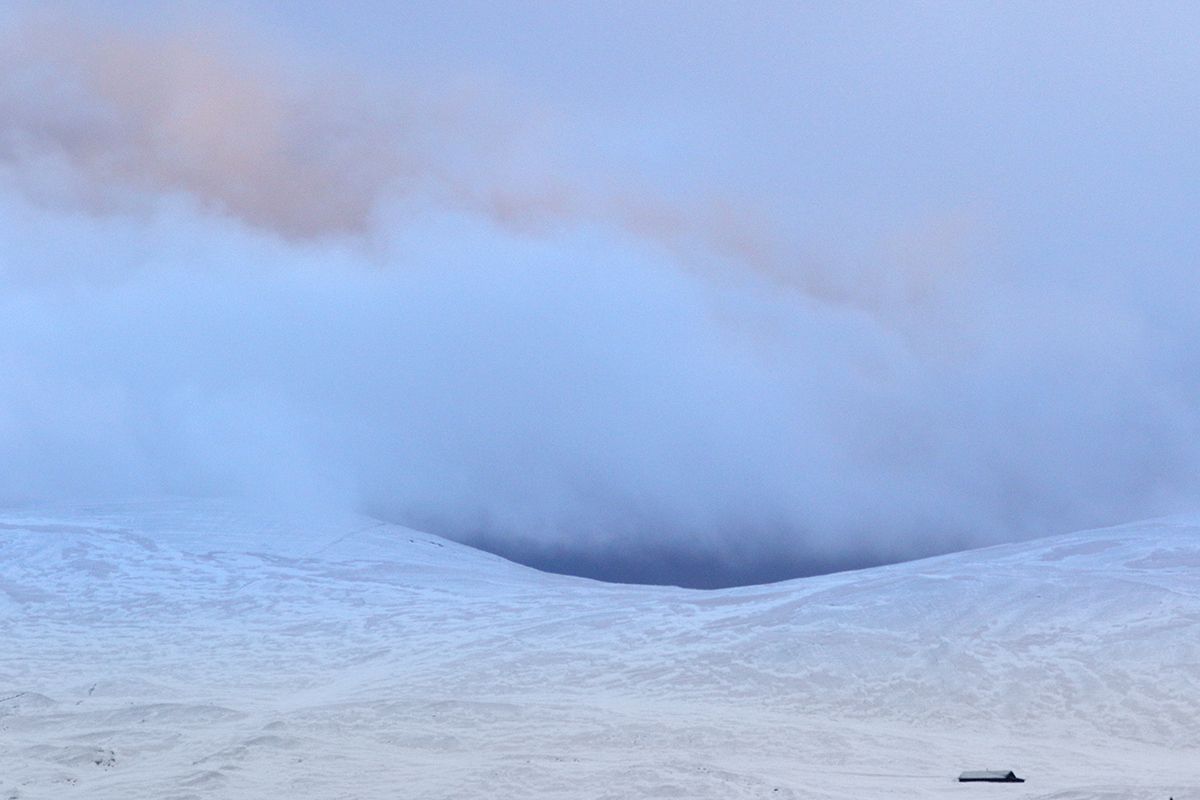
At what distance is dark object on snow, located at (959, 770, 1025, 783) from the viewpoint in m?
21.5

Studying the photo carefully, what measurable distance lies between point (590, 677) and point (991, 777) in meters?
11.9

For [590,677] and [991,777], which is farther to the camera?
[590,677]

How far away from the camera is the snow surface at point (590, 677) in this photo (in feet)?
75.1

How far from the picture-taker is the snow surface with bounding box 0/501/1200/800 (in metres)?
22.9

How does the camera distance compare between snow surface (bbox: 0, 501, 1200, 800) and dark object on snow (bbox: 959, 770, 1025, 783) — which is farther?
snow surface (bbox: 0, 501, 1200, 800)

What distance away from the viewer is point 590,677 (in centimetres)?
3094

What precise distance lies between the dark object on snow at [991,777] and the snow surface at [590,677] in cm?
30

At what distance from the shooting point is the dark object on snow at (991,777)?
21513mm

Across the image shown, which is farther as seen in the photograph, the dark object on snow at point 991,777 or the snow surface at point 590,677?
the snow surface at point 590,677

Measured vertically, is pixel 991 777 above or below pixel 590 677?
below

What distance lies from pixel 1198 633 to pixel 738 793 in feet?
51.5

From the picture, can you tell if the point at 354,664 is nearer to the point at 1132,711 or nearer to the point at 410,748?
the point at 410,748

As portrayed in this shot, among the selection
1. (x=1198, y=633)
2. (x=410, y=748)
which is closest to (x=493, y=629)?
(x=410, y=748)

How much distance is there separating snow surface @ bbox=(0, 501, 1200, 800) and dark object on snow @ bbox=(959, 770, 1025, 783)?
304mm
